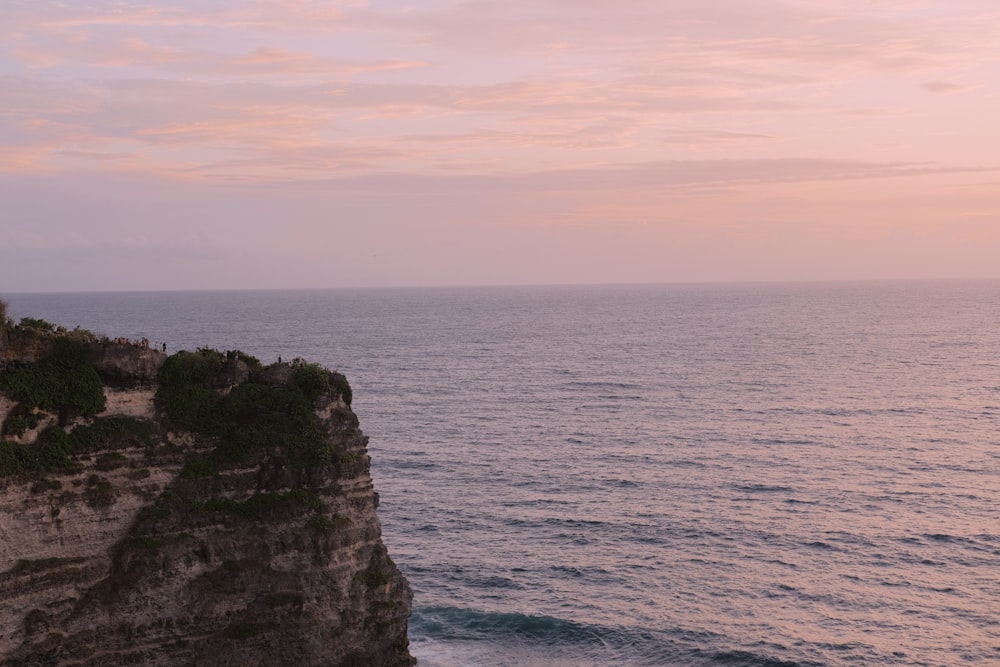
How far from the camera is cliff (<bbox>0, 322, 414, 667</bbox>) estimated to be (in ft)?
121

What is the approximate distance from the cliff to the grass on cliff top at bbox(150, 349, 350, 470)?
0.20 feet

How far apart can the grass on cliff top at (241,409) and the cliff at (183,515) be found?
0.20ft

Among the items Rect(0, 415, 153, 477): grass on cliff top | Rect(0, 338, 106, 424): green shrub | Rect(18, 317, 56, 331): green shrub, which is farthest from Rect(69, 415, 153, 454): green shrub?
Rect(18, 317, 56, 331): green shrub

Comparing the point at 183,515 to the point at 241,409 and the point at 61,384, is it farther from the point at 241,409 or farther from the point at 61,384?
the point at 61,384

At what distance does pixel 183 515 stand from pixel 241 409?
17.2 feet

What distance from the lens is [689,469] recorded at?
280 ft

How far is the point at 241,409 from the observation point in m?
42.3

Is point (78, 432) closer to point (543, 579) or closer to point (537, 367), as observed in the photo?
point (543, 579)

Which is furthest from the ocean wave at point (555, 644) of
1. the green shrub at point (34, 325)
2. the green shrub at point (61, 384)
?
the green shrub at point (34, 325)

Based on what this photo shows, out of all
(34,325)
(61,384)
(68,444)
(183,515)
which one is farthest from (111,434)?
(34,325)

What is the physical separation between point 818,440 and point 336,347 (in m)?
119

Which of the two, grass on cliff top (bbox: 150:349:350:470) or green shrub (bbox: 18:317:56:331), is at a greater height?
green shrub (bbox: 18:317:56:331)

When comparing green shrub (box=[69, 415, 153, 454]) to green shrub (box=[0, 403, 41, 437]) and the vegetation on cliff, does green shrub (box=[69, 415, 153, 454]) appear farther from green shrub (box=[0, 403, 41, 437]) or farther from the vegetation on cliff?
green shrub (box=[0, 403, 41, 437])

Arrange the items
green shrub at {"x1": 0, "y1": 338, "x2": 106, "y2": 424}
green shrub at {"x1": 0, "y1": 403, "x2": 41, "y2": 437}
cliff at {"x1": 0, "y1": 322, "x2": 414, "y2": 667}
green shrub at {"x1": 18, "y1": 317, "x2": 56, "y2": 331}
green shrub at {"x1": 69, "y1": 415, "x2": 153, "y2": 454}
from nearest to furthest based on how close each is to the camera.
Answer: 1. cliff at {"x1": 0, "y1": 322, "x2": 414, "y2": 667}
2. green shrub at {"x1": 0, "y1": 403, "x2": 41, "y2": 437}
3. green shrub at {"x1": 0, "y1": 338, "x2": 106, "y2": 424}
4. green shrub at {"x1": 69, "y1": 415, "x2": 153, "y2": 454}
5. green shrub at {"x1": 18, "y1": 317, "x2": 56, "y2": 331}
